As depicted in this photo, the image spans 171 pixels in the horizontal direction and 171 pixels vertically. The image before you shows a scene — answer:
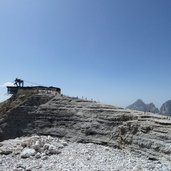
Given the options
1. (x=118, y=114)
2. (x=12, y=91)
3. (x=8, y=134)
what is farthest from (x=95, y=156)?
(x=12, y=91)

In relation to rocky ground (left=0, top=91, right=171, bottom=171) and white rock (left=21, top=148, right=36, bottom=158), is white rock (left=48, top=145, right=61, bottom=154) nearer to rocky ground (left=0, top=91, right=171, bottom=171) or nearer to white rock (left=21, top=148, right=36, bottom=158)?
rocky ground (left=0, top=91, right=171, bottom=171)

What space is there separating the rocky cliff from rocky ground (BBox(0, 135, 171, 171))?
6.11 ft

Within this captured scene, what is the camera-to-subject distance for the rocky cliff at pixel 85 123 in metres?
31.8

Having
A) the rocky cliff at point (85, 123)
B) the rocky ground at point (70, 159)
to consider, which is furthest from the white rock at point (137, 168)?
the rocky cliff at point (85, 123)

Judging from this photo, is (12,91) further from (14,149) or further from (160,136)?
(160,136)

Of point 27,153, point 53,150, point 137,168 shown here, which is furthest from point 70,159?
point 137,168

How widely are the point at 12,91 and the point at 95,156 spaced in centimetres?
5032

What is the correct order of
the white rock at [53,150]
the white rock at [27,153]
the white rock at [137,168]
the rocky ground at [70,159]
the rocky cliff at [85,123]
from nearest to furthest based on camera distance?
1. the white rock at [137,168]
2. the rocky ground at [70,159]
3. the rocky cliff at [85,123]
4. the white rock at [27,153]
5. the white rock at [53,150]

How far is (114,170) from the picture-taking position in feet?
85.9

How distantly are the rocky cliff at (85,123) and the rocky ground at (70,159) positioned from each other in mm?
1863

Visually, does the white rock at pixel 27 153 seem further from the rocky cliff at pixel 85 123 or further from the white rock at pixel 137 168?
the white rock at pixel 137 168

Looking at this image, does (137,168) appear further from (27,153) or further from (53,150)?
(27,153)

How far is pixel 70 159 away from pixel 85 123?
13.4 m

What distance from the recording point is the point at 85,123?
4353cm
